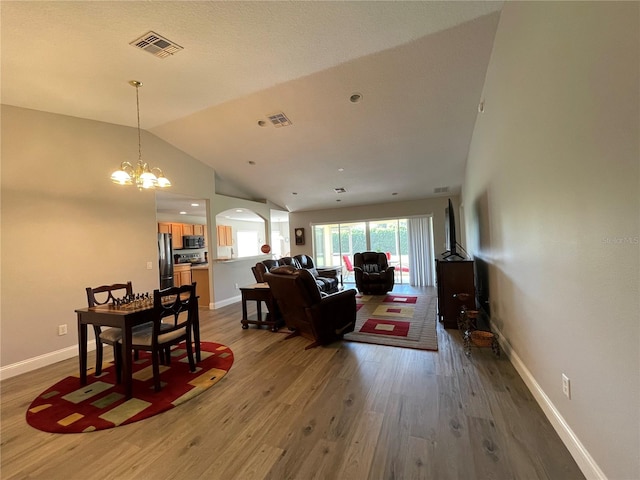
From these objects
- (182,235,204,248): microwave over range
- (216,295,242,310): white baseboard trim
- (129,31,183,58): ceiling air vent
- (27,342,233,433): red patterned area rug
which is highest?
(129,31,183,58): ceiling air vent

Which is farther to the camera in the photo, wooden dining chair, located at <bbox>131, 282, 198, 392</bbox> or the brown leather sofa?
the brown leather sofa

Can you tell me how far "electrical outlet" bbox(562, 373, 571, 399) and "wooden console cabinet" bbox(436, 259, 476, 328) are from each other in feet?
6.73

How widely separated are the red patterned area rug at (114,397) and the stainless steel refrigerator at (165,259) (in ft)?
12.1

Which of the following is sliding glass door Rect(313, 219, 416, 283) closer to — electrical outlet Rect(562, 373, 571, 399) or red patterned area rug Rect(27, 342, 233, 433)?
red patterned area rug Rect(27, 342, 233, 433)

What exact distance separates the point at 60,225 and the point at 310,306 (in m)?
3.33

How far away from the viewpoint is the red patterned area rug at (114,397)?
6.67ft

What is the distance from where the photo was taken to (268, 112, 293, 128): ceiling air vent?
3.93 m

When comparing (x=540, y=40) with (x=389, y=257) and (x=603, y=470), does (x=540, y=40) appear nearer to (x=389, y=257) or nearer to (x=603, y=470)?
(x=603, y=470)

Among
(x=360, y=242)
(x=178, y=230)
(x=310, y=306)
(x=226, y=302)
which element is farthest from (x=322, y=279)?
(x=178, y=230)

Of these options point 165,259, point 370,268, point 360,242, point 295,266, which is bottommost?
point 370,268

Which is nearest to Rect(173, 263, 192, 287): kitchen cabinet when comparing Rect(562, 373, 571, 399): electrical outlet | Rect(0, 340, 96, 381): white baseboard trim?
Rect(0, 340, 96, 381): white baseboard trim

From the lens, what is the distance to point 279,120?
4.05m

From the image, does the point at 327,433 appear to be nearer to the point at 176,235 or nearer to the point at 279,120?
the point at 279,120

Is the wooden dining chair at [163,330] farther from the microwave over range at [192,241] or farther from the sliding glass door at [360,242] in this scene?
Result: the sliding glass door at [360,242]
